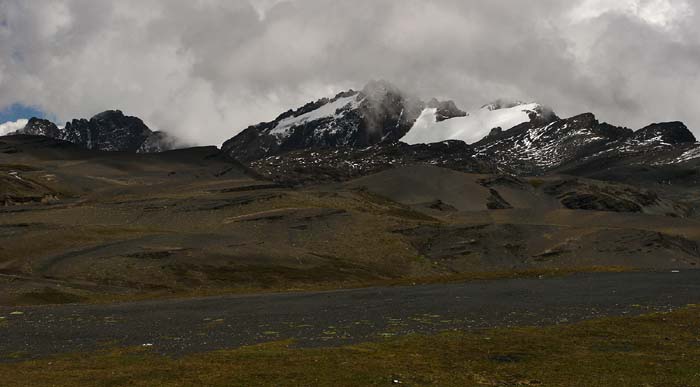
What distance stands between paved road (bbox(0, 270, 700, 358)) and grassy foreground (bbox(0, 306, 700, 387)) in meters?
3.98

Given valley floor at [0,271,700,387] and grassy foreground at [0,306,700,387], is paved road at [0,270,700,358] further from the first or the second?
grassy foreground at [0,306,700,387]

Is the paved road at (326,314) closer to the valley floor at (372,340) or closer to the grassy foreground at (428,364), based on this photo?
the valley floor at (372,340)

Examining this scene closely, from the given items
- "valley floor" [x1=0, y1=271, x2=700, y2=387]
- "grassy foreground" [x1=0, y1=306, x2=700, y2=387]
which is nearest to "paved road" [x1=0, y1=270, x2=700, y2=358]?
"valley floor" [x1=0, y1=271, x2=700, y2=387]

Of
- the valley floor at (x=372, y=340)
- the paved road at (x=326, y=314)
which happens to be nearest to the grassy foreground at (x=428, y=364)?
the valley floor at (x=372, y=340)

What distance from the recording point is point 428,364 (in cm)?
3391

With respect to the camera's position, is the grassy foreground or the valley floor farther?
the valley floor

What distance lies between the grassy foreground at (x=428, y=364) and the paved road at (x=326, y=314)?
3.98 meters

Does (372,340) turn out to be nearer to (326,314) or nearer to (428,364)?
(428,364)

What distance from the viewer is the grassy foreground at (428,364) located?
30234 millimetres

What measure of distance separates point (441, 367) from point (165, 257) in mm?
78195

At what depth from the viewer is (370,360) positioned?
34875 millimetres

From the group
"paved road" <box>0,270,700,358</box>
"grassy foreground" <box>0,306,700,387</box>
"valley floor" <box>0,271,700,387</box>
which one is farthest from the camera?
"paved road" <box>0,270,700,358</box>

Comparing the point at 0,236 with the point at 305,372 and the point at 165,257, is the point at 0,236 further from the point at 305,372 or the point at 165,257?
the point at 305,372

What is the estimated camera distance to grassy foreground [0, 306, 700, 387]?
3023 cm
